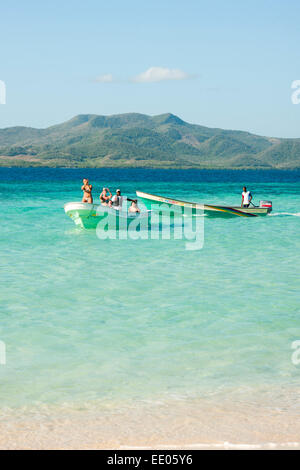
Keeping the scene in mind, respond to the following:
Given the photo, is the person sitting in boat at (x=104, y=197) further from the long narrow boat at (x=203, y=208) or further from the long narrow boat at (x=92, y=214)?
the long narrow boat at (x=203, y=208)

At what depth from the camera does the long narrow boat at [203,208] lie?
28641 millimetres

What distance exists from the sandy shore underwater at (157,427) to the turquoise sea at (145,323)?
1.19 feet

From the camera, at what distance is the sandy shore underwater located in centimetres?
517

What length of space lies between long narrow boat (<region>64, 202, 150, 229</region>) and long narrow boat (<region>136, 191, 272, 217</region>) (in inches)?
260

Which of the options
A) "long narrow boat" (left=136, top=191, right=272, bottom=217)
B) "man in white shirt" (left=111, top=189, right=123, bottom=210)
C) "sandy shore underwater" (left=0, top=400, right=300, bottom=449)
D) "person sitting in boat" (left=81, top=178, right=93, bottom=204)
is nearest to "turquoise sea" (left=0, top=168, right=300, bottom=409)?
"sandy shore underwater" (left=0, top=400, right=300, bottom=449)

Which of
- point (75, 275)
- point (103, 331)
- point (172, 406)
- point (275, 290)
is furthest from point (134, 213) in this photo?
point (172, 406)

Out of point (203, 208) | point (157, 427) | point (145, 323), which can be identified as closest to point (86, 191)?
point (203, 208)

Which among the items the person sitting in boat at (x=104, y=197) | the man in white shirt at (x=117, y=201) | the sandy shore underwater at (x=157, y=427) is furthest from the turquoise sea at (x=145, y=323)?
the person sitting in boat at (x=104, y=197)

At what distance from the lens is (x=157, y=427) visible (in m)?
5.62

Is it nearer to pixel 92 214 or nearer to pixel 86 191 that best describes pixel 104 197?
pixel 86 191

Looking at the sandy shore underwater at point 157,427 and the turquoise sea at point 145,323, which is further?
the turquoise sea at point 145,323

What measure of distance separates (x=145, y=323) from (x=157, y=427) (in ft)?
14.8

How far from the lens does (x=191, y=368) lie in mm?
7762

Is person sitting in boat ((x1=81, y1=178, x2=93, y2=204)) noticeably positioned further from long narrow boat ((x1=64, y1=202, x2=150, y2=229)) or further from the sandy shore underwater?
the sandy shore underwater
